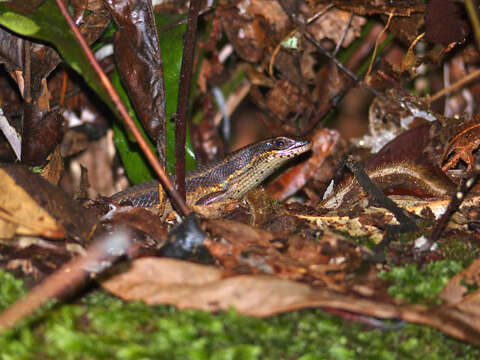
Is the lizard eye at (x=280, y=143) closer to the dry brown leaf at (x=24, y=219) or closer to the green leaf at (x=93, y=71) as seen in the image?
the green leaf at (x=93, y=71)

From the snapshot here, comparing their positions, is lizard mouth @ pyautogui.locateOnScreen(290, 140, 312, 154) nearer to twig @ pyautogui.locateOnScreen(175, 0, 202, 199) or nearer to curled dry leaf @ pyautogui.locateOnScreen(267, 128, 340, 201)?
curled dry leaf @ pyautogui.locateOnScreen(267, 128, 340, 201)

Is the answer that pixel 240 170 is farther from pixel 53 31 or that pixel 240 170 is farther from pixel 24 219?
pixel 24 219

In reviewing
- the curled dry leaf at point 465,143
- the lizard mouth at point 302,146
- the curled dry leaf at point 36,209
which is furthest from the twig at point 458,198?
the lizard mouth at point 302,146

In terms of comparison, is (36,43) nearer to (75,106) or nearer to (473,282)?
(75,106)

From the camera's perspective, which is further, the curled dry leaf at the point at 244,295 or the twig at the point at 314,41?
the twig at the point at 314,41

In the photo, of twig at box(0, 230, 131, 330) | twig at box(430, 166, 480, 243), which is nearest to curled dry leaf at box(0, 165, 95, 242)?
twig at box(0, 230, 131, 330)

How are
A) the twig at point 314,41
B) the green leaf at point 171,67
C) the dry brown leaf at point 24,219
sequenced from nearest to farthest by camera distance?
the dry brown leaf at point 24,219 < the green leaf at point 171,67 < the twig at point 314,41

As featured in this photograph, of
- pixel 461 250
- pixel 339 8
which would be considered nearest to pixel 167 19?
pixel 339 8
